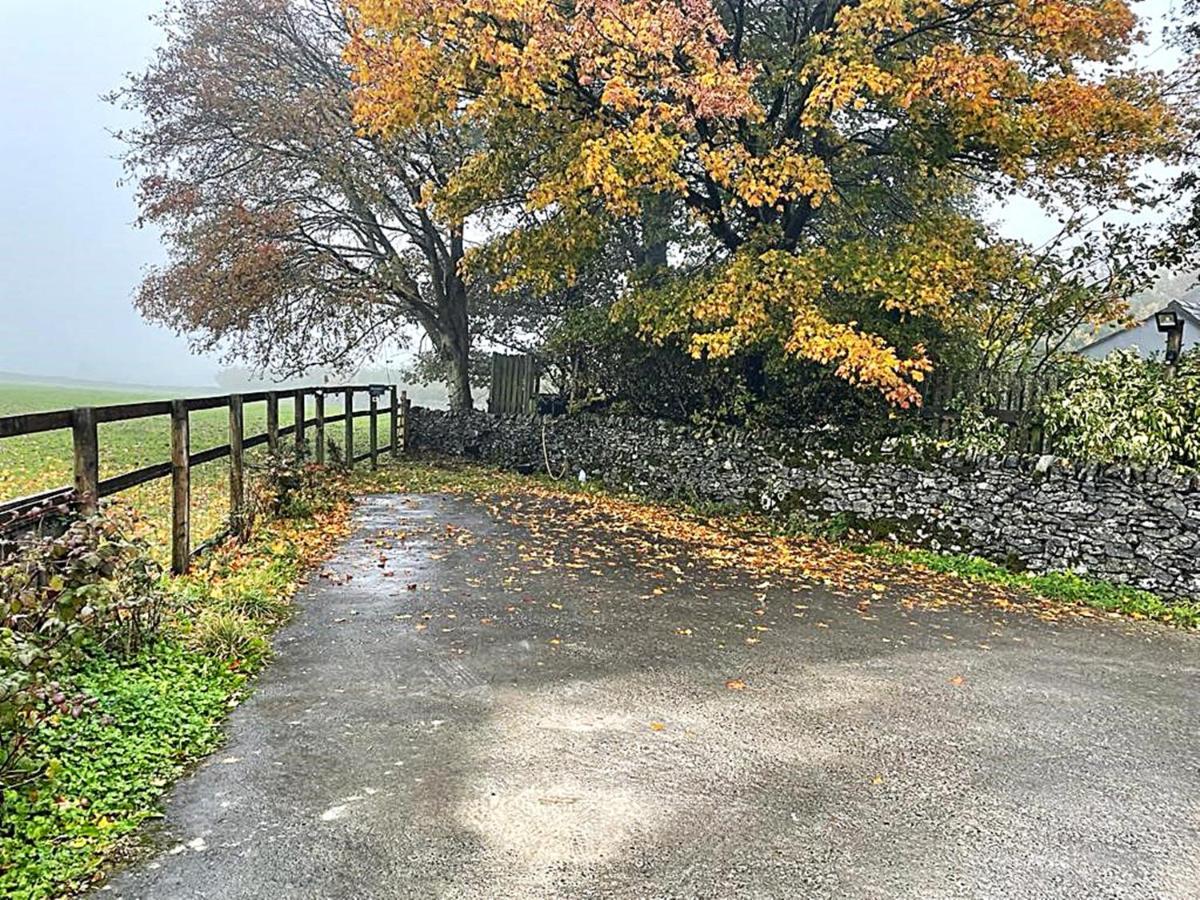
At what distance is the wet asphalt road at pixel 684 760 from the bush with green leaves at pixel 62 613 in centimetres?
58

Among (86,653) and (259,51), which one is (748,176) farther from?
(259,51)

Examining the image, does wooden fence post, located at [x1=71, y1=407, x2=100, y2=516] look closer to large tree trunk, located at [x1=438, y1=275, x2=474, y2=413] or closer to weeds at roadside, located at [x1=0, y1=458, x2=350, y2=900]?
weeds at roadside, located at [x1=0, y1=458, x2=350, y2=900]

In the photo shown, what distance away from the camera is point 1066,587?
7004mm

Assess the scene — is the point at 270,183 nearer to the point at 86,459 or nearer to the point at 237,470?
the point at 237,470

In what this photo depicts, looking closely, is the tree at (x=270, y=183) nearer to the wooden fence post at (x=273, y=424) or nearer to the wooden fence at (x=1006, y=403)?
the wooden fence post at (x=273, y=424)

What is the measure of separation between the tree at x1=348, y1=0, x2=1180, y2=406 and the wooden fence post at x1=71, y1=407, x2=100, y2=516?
5650 mm

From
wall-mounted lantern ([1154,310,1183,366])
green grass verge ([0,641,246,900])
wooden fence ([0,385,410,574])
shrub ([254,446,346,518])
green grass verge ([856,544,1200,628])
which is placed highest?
wall-mounted lantern ([1154,310,1183,366])

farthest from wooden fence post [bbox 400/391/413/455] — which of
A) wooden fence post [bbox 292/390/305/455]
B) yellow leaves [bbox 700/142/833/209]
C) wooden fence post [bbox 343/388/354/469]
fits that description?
yellow leaves [bbox 700/142/833/209]

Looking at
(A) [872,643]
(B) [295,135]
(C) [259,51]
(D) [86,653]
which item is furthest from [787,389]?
(C) [259,51]

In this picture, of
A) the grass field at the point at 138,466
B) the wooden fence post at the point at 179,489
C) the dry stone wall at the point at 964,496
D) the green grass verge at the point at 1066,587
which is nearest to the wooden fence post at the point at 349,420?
the grass field at the point at 138,466

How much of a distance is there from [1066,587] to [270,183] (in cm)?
1437

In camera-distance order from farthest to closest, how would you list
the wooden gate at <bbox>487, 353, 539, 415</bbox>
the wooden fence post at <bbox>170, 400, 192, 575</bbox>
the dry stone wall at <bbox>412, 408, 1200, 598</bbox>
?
the wooden gate at <bbox>487, 353, 539, 415</bbox>
the dry stone wall at <bbox>412, 408, 1200, 598</bbox>
the wooden fence post at <bbox>170, 400, 192, 575</bbox>

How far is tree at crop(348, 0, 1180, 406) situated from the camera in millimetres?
8180

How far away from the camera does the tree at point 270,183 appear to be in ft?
44.9
